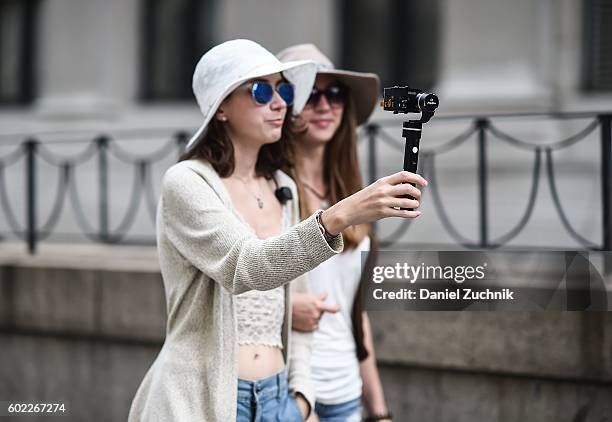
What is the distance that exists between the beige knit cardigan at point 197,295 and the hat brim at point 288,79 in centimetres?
14

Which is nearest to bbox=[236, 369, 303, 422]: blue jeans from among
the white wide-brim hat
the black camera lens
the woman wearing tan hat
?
the woman wearing tan hat

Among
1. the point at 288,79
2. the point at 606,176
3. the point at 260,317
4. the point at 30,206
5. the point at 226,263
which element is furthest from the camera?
the point at 30,206

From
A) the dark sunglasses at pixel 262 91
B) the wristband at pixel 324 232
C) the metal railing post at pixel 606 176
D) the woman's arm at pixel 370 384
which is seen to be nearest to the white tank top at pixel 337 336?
the woman's arm at pixel 370 384

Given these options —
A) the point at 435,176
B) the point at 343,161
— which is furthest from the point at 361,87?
the point at 435,176

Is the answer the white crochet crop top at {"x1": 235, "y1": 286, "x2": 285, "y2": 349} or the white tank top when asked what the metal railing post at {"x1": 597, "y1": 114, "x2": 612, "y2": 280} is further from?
the white crochet crop top at {"x1": 235, "y1": 286, "x2": 285, "y2": 349}

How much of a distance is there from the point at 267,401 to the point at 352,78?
1.51 meters

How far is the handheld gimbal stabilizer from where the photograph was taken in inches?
93.3

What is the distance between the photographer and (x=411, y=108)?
253cm

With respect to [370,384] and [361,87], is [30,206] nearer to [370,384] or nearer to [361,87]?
[361,87]

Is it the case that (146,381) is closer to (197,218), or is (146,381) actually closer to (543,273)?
(197,218)

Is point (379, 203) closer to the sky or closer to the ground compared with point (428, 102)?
closer to the ground

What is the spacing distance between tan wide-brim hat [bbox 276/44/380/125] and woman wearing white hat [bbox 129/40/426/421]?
0.66m

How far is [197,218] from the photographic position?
2.71 m

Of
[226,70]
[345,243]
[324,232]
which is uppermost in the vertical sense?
[226,70]
